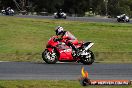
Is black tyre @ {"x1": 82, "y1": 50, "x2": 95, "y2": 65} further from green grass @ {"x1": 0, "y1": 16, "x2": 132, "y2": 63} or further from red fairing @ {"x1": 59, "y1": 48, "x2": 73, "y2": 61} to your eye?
green grass @ {"x1": 0, "y1": 16, "x2": 132, "y2": 63}

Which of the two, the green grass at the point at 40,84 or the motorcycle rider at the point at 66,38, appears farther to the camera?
the motorcycle rider at the point at 66,38

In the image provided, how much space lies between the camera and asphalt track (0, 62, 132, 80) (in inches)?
594

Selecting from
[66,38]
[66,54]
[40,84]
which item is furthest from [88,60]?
[40,84]

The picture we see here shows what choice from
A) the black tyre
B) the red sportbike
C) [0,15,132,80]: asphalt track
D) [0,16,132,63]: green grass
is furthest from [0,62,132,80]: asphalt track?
[0,16,132,63]: green grass

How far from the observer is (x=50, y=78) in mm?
14781

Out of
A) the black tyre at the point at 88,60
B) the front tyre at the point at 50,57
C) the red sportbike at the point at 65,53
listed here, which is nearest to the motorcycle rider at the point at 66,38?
the red sportbike at the point at 65,53

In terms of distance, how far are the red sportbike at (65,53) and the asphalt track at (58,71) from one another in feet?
1.28

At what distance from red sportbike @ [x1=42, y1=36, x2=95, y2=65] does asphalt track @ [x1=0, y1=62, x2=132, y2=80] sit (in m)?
0.39

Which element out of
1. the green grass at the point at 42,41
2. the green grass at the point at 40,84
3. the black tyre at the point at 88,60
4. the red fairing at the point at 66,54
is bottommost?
the green grass at the point at 42,41

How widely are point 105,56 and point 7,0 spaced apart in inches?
2977

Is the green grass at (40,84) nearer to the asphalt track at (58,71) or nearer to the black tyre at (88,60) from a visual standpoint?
the asphalt track at (58,71)

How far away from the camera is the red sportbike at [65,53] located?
19.5 meters

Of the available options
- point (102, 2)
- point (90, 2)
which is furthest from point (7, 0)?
point (102, 2)

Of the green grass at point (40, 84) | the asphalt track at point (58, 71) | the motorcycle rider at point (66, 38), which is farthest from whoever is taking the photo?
the motorcycle rider at point (66, 38)
